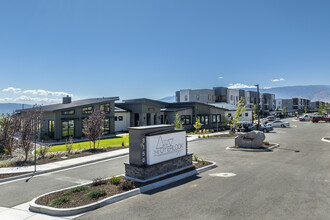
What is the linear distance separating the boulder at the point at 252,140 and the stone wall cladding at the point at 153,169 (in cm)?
1033

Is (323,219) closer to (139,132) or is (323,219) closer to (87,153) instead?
(139,132)

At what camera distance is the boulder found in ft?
69.1

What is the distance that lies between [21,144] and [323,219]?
1837 cm

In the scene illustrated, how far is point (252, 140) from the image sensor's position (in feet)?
70.1

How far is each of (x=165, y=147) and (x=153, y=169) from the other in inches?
59.2

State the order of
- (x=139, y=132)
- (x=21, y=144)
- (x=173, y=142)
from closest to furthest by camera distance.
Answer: (x=139, y=132) < (x=173, y=142) < (x=21, y=144)

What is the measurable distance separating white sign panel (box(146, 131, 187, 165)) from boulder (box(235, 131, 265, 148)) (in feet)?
32.6

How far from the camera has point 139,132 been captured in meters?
11.9

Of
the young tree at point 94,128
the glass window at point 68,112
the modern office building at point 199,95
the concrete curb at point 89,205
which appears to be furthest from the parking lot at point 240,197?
the modern office building at point 199,95

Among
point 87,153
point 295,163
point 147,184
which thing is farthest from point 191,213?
point 87,153

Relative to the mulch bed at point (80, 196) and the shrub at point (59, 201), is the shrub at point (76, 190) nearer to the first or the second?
the mulch bed at point (80, 196)

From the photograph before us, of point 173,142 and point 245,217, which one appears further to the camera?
point 173,142

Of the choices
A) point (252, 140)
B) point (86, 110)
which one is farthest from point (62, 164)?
point (86, 110)

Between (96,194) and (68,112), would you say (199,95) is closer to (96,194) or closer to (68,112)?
(68,112)
